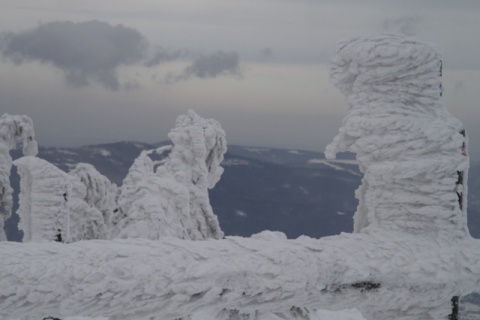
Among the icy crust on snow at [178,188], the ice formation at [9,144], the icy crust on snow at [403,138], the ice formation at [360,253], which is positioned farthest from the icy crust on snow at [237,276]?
the ice formation at [9,144]

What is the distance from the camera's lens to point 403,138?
110 inches

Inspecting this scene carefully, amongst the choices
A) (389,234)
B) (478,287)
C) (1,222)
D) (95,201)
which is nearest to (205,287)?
(389,234)

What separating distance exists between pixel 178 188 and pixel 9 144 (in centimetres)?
419

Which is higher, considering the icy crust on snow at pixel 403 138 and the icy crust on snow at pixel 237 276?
the icy crust on snow at pixel 403 138

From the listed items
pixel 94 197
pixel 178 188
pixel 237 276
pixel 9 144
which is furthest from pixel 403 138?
pixel 9 144

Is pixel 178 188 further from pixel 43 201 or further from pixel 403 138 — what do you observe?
pixel 403 138

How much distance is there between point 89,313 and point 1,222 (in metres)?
7.95

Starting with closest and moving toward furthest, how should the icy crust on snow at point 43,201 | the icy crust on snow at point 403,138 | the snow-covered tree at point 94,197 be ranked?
the icy crust on snow at point 403,138
the icy crust on snow at point 43,201
the snow-covered tree at point 94,197

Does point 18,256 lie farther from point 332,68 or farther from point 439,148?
point 439,148

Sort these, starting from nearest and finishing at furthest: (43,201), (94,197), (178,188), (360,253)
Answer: (360,253)
(178,188)
(43,201)
(94,197)

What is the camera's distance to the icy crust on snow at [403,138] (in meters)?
2.78

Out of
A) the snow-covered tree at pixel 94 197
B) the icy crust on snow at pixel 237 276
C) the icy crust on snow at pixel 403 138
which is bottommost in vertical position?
the snow-covered tree at pixel 94 197

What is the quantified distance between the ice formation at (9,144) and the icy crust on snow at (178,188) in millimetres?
1777

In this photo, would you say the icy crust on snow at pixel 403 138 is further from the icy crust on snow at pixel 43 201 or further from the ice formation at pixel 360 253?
the icy crust on snow at pixel 43 201
